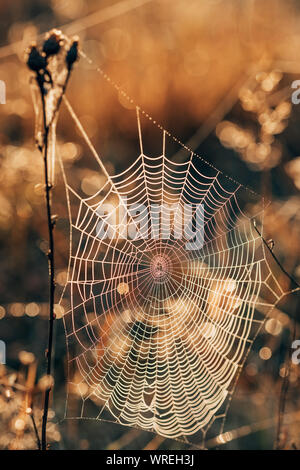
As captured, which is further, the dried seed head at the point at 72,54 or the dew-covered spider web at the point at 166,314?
the dew-covered spider web at the point at 166,314

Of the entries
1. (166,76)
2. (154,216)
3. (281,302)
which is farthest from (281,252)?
(166,76)

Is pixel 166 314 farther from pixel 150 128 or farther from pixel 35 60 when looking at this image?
pixel 150 128

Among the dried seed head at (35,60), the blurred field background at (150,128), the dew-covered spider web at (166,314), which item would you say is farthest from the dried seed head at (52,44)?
the dew-covered spider web at (166,314)

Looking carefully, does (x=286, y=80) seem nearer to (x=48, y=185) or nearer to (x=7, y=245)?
(x=7, y=245)

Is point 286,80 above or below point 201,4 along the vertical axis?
below

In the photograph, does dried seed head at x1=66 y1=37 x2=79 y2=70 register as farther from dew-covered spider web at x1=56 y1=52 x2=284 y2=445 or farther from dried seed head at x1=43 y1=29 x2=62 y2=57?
dew-covered spider web at x1=56 y1=52 x2=284 y2=445

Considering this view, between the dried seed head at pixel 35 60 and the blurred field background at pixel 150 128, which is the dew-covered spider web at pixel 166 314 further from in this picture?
the dried seed head at pixel 35 60
